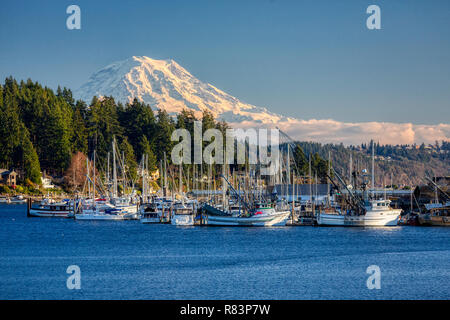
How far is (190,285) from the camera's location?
5147 centimetres

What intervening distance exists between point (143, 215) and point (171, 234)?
1486 centimetres

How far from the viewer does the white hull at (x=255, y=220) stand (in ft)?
313

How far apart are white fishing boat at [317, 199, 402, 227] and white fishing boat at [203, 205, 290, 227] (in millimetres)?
5686

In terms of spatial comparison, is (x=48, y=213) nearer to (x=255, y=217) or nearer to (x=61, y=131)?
(x=255, y=217)

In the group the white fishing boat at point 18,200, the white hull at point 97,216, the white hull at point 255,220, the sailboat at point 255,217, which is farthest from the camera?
the white fishing boat at point 18,200

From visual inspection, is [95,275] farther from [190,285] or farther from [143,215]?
[143,215]

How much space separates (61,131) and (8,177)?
16144 millimetres

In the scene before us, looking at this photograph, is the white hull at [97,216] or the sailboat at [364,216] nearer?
the sailboat at [364,216]

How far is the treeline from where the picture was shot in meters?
169

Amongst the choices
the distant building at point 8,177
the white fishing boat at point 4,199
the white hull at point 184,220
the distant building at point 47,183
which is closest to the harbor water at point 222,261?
the white hull at point 184,220

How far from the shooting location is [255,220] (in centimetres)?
9562

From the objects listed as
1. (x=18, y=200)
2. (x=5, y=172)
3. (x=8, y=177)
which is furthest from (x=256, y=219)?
(x=5, y=172)
